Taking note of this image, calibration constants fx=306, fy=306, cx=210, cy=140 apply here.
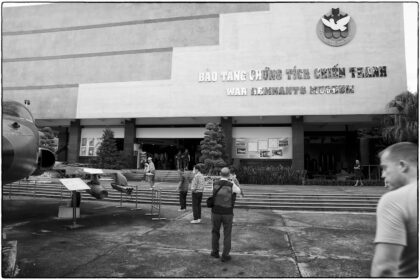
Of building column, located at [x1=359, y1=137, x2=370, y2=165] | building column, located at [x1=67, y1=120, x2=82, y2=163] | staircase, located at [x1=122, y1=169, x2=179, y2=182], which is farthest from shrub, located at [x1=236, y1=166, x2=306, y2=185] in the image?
building column, located at [x1=67, y1=120, x2=82, y2=163]

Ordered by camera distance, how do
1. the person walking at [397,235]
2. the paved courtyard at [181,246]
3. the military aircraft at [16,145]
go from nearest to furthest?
the person walking at [397,235]
the paved courtyard at [181,246]
the military aircraft at [16,145]

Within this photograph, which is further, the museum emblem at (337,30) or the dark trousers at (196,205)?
the museum emblem at (337,30)

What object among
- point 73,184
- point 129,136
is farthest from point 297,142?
point 73,184

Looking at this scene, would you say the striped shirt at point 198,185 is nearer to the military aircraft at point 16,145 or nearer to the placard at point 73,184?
the placard at point 73,184

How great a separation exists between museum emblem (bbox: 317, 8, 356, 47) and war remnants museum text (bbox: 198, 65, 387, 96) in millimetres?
2327

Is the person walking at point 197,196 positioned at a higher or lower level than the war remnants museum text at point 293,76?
lower

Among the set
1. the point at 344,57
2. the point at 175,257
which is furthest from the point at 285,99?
the point at 175,257

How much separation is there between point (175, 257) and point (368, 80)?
24.3 m

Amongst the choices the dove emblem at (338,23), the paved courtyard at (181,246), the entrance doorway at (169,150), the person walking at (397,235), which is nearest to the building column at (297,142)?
the dove emblem at (338,23)

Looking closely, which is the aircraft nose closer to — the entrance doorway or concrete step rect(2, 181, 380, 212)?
concrete step rect(2, 181, 380, 212)

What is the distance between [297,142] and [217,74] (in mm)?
9304

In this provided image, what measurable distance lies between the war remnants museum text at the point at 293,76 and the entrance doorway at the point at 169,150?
938 cm

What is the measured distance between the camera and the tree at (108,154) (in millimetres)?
28078

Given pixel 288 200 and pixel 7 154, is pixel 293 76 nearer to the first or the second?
pixel 288 200
